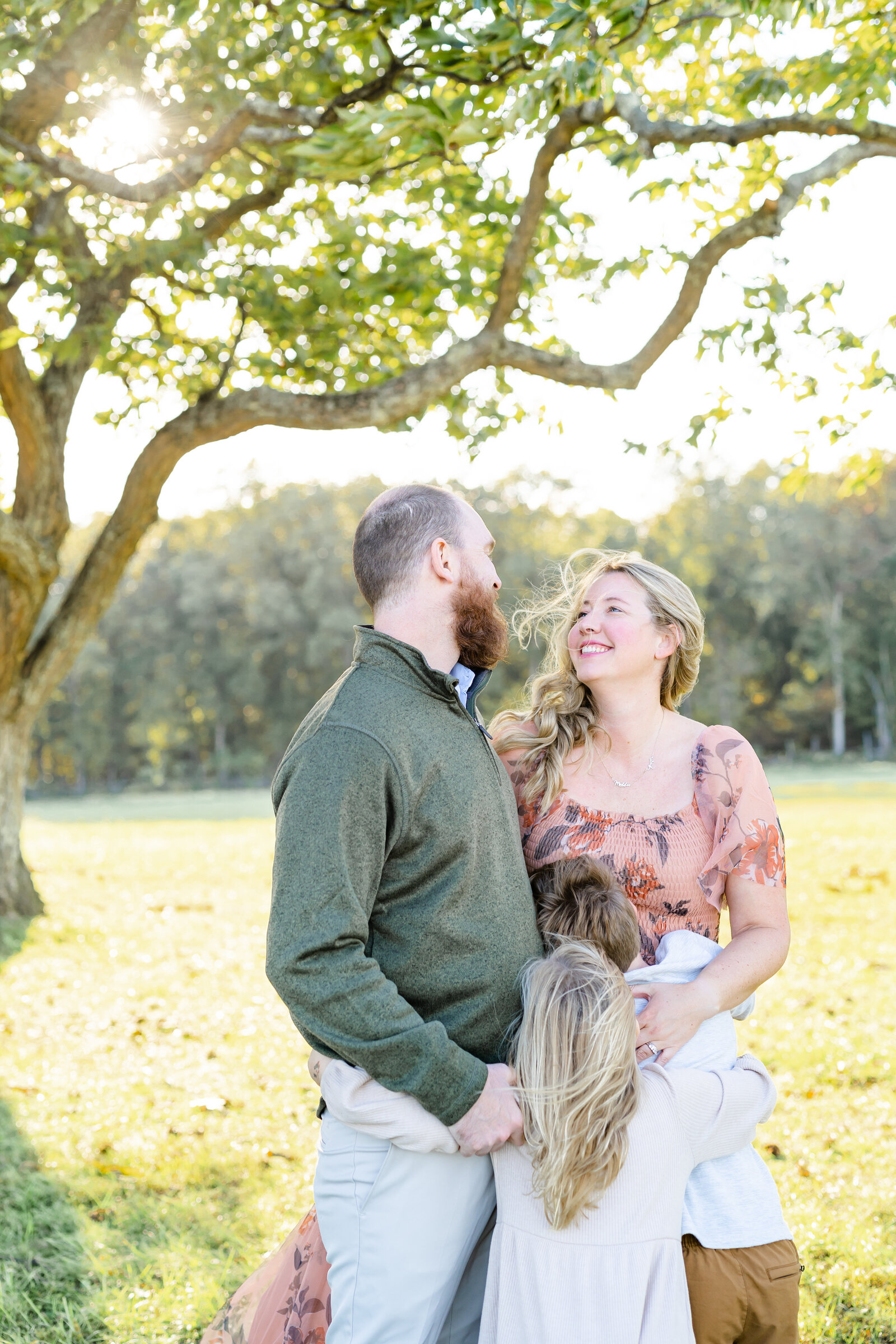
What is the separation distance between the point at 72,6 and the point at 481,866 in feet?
18.4

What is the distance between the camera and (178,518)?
183ft

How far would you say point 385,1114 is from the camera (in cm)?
219

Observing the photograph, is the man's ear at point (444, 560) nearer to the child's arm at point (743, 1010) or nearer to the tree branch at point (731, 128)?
the child's arm at point (743, 1010)

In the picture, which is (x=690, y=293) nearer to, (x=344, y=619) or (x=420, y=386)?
(x=420, y=386)

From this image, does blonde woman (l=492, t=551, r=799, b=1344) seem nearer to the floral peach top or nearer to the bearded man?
the floral peach top

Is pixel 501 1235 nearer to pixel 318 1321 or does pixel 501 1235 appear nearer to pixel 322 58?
pixel 318 1321

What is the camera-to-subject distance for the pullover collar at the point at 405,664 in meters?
2.40

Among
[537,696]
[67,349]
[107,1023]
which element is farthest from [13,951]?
[537,696]

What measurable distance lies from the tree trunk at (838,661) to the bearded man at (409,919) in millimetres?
52198

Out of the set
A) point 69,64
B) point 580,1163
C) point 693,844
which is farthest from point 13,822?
point 580,1163

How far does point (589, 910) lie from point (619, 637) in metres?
0.96

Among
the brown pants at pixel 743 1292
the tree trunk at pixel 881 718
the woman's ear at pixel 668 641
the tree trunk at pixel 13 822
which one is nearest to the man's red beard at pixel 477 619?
the woman's ear at pixel 668 641

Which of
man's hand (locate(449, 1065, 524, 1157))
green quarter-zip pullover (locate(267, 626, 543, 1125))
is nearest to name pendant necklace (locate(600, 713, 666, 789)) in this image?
green quarter-zip pullover (locate(267, 626, 543, 1125))

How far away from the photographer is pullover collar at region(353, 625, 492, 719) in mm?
2404
